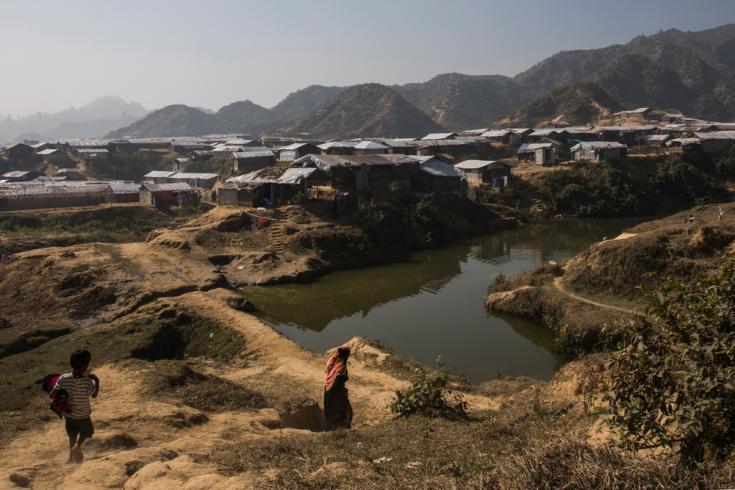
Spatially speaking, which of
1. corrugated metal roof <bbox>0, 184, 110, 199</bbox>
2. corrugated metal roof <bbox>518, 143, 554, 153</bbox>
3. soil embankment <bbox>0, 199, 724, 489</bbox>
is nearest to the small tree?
soil embankment <bbox>0, 199, 724, 489</bbox>

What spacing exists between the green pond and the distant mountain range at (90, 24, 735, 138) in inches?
2299

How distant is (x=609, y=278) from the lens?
21453 mm

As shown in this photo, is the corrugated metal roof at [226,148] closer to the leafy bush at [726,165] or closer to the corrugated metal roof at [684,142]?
the corrugated metal roof at [684,142]

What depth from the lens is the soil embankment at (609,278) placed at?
19.4 m

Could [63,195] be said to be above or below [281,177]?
below

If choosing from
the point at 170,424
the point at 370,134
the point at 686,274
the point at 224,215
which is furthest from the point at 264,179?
the point at 370,134

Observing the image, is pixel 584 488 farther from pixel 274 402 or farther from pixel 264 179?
pixel 264 179

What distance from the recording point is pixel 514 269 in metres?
31.0

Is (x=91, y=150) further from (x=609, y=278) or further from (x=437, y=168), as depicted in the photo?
(x=609, y=278)

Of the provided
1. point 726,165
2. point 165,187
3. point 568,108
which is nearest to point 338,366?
point 165,187

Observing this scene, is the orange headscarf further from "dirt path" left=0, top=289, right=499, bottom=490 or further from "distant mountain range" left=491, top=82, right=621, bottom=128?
"distant mountain range" left=491, top=82, right=621, bottom=128

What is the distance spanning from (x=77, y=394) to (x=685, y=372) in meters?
7.96

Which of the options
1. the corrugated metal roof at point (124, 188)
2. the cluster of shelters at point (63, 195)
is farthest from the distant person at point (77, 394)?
the corrugated metal roof at point (124, 188)

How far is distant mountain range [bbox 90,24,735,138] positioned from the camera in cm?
9262
